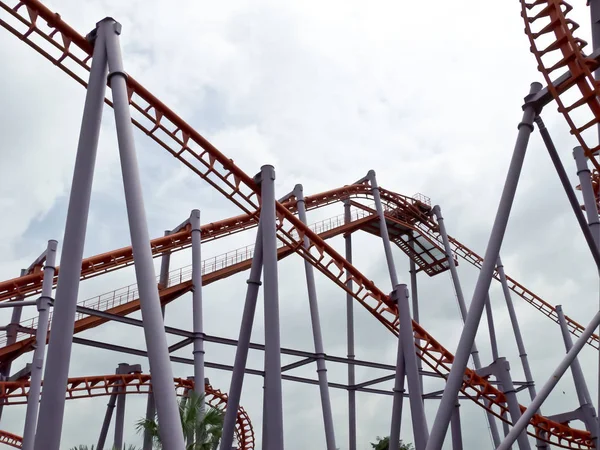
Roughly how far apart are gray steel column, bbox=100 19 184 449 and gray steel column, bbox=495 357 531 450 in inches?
383

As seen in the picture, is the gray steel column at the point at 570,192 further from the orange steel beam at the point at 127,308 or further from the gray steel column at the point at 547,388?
the orange steel beam at the point at 127,308

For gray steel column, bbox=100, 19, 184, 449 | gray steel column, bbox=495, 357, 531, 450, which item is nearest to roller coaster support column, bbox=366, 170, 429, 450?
gray steel column, bbox=495, 357, 531, 450

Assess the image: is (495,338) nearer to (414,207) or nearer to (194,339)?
(414,207)

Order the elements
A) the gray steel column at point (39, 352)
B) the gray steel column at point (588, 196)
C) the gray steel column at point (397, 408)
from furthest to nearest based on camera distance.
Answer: the gray steel column at point (39, 352)
the gray steel column at point (397, 408)
the gray steel column at point (588, 196)

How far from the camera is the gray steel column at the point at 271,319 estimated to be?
9.73 metres

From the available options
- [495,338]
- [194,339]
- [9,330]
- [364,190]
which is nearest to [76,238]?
[194,339]

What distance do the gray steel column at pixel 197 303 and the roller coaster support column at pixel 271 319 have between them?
506cm

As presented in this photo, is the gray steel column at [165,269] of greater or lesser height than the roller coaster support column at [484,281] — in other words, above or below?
above

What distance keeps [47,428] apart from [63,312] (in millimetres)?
1374

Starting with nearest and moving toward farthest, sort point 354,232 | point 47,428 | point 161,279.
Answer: point 47,428, point 161,279, point 354,232

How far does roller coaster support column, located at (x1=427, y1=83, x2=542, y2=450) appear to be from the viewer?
9305 millimetres

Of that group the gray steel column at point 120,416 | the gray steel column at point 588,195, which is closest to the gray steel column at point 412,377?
the gray steel column at point 588,195

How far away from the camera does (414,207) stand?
25.8m

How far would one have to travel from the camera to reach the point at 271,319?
10.5 metres
